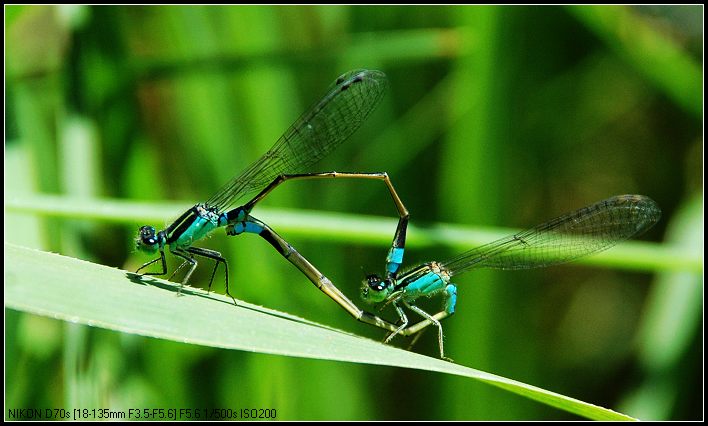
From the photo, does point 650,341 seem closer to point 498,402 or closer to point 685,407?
point 685,407

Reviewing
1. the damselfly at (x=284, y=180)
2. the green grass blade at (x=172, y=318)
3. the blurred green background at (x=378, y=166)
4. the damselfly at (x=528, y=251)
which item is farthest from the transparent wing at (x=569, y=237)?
the green grass blade at (x=172, y=318)

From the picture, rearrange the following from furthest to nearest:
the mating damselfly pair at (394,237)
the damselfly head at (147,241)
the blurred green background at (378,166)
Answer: the blurred green background at (378,166) → the mating damselfly pair at (394,237) → the damselfly head at (147,241)

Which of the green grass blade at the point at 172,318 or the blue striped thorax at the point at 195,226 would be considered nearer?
the green grass blade at the point at 172,318

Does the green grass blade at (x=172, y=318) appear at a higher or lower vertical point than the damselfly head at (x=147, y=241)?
lower

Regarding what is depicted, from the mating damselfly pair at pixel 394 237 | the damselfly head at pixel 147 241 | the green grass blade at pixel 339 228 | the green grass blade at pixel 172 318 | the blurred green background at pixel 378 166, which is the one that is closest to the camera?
the green grass blade at pixel 172 318

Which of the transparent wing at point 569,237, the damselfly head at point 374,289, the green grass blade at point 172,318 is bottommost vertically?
the green grass blade at point 172,318

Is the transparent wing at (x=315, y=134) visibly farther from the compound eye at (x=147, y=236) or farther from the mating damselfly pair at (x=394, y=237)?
the compound eye at (x=147, y=236)
